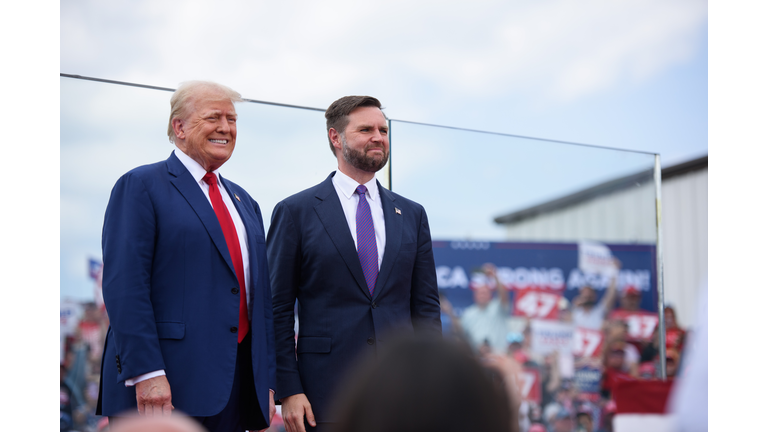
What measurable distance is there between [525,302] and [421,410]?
10.7 feet

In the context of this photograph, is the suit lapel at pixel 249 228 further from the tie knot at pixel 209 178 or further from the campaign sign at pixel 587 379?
the campaign sign at pixel 587 379

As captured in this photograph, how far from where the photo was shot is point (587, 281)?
3.96 m

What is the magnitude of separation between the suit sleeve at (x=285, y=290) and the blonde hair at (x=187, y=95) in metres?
0.47

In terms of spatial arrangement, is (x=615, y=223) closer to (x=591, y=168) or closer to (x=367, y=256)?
(x=591, y=168)

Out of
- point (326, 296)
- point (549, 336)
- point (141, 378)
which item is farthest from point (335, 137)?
point (549, 336)

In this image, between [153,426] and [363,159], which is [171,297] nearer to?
[363,159]

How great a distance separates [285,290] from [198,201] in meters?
0.49

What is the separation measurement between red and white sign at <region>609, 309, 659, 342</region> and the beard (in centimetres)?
233

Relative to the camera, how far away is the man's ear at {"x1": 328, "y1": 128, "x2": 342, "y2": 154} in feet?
8.12

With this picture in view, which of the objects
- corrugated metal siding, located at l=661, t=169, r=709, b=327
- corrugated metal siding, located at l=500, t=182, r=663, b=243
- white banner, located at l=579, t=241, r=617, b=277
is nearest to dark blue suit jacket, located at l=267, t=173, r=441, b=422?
corrugated metal siding, located at l=500, t=182, r=663, b=243

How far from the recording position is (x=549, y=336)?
3.82 metres

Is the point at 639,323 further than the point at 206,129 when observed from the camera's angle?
Yes

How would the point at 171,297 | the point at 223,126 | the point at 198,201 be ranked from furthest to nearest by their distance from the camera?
1. the point at 223,126
2. the point at 198,201
3. the point at 171,297

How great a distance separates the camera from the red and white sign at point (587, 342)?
3.88 meters
